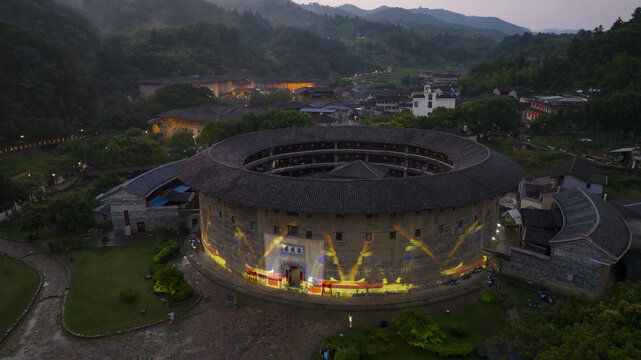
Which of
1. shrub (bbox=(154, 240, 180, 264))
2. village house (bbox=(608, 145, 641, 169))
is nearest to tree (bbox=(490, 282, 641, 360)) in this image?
shrub (bbox=(154, 240, 180, 264))

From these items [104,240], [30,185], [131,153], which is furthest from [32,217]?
[131,153]

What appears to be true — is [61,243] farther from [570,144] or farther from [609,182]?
[570,144]

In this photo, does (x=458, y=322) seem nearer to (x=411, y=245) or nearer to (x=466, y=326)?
(x=466, y=326)

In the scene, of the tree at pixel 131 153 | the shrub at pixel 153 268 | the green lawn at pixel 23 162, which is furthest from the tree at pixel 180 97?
the shrub at pixel 153 268

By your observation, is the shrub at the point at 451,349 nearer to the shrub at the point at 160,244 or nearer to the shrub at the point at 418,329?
the shrub at the point at 418,329

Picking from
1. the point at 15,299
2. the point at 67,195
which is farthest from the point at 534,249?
the point at 67,195
